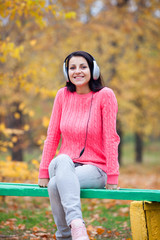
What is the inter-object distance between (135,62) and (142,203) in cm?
1022

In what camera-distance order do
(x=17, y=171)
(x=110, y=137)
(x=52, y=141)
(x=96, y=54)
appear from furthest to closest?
1. (x=96, y=54)
2. (x=17, y=171)
3. (x=52, y=141)
4. (x=110, y=137)

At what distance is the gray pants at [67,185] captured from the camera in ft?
8.18

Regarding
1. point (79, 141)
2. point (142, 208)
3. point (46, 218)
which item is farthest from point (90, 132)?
point (46, 218)

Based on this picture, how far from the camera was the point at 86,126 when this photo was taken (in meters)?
2.97

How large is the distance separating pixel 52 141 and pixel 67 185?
0.67m

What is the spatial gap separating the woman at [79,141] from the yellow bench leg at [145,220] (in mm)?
286

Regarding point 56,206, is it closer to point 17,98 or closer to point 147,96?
point 17,98

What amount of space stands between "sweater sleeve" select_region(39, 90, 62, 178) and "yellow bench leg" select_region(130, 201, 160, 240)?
0.85 metres

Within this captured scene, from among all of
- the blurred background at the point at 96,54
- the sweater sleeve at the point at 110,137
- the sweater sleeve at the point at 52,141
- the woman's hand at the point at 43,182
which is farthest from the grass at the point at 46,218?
the blurred background at the point at 96,54

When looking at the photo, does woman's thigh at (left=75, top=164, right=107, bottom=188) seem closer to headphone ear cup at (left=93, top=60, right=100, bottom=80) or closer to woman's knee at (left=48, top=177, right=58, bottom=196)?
woman's knee at (left=48, top=177, right=58, bottom=196)

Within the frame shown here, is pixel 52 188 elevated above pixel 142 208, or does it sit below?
above

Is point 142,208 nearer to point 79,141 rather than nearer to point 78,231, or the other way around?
point 78,231

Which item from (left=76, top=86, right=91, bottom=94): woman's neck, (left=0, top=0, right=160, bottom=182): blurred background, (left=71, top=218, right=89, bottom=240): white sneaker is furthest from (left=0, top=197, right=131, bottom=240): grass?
(left=0, top=0, right=160, bottom=182): blurred background

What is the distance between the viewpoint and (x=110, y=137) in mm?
2896
